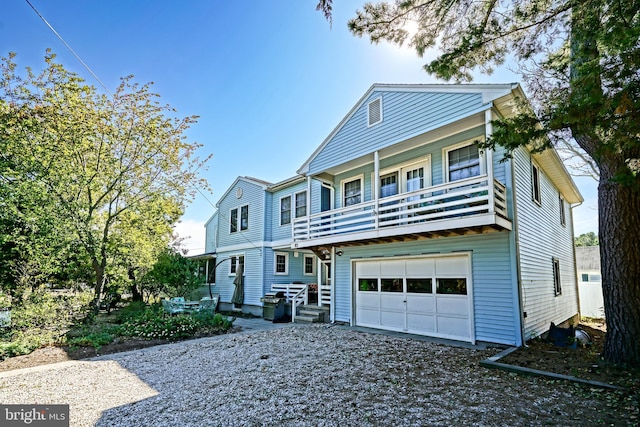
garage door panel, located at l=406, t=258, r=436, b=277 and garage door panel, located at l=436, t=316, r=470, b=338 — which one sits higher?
garage door panel, located at l=406, t=258, r=436, b=277

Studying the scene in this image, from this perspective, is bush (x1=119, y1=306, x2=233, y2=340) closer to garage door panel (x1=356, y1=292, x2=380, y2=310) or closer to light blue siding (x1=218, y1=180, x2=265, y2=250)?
garage door panel (x1=356, y1=292, x2=380, y2=310)

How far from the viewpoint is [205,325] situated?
10.9 metres

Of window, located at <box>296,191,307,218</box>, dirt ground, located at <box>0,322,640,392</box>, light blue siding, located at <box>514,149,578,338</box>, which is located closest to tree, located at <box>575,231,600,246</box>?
light blue siding, located at <box>514,149,578,338</box>

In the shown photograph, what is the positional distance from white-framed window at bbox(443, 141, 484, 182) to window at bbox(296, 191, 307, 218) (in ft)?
23.1

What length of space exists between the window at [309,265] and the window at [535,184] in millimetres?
9845

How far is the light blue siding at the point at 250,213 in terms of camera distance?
1628cm

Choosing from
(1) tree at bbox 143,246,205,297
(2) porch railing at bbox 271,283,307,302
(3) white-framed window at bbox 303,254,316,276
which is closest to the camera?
(2) porch railing at bbox 271,283,307,302

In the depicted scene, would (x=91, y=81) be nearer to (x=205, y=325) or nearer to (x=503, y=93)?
Answer: (x=205, y=325)

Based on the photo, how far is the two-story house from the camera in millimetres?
7766

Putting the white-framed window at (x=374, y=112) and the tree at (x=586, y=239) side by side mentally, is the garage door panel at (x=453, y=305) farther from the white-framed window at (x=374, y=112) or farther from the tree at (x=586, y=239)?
the tree at (x=586, y=239)

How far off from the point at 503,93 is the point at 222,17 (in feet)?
23.0

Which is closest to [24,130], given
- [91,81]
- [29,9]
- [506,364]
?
[91,81]

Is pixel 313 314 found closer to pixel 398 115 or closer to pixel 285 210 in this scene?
pixel 285 210

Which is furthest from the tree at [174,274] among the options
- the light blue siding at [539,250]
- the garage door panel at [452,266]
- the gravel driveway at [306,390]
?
the light blue siding at [539,250]
